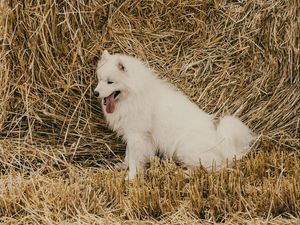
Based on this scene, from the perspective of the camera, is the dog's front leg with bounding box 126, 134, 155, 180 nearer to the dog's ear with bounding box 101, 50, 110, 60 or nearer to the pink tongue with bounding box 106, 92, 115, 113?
the pink tongue with bounding box 106, 92, 115, 113

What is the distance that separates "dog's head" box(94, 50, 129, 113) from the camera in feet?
18.2

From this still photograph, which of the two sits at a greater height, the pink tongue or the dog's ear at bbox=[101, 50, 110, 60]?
the dog's ear at bbox=[101, 50, 110, 60]

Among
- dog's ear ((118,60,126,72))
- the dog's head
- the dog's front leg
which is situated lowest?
the dog's front leg

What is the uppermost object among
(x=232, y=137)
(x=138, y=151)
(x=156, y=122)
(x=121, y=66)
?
(x=121, y=66)

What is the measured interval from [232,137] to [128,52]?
103 cm

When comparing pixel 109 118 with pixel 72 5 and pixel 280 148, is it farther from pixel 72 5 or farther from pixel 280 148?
pixel 280 148

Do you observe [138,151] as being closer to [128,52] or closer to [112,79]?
[112,79]

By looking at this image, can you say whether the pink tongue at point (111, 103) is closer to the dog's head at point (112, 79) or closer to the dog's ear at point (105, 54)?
the dog's head at point (112, 79)

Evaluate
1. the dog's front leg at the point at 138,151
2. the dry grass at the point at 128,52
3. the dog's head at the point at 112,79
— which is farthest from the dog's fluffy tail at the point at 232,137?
the dog's head at the point at 112,79

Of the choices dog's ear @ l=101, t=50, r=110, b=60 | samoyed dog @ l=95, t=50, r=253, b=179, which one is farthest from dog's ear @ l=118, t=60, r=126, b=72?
dog's ear @ l=101, t=50, r=110, b=60

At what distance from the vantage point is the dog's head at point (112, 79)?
5539mm

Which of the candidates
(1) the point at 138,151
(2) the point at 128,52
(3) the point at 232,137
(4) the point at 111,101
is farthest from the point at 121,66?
(3) the point at 232,137

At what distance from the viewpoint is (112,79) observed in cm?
555

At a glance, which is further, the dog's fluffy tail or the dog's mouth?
the dog's mouth
